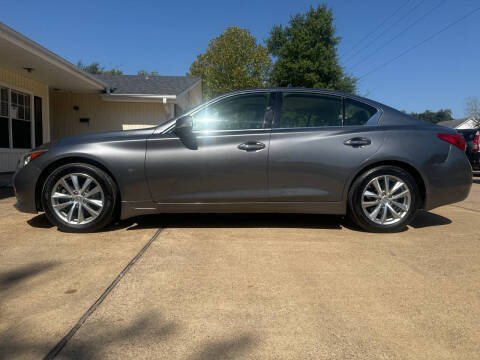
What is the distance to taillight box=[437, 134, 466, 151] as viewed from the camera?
3646mm

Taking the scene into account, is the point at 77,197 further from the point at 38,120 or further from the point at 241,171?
the point at 38,120

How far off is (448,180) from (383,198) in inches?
29.5

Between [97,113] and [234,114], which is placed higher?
[97,113]

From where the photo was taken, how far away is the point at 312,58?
2994cm

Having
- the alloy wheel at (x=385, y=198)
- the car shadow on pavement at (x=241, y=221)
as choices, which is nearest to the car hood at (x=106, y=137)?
the car shadow on pavement at (x=241, y=221)

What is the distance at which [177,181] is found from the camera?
3473 millimetres

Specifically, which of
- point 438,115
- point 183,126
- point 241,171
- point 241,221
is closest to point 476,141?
point 241,221

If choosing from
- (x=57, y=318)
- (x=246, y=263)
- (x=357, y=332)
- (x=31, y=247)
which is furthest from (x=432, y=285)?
(x=31, y=247)

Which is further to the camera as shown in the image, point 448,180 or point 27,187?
point 448,180

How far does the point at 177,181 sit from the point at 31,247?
1.45 metres

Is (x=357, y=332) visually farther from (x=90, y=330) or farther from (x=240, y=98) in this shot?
(x=240, y=98)

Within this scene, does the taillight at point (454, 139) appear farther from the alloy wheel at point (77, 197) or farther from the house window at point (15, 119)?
the house window at point (15, 119)

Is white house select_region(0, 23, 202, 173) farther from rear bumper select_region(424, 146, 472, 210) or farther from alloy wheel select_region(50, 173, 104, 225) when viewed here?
rear bumper select_region(424, 146, 472, 210)

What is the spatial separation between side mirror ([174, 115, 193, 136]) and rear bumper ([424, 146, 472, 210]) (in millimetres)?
2543
